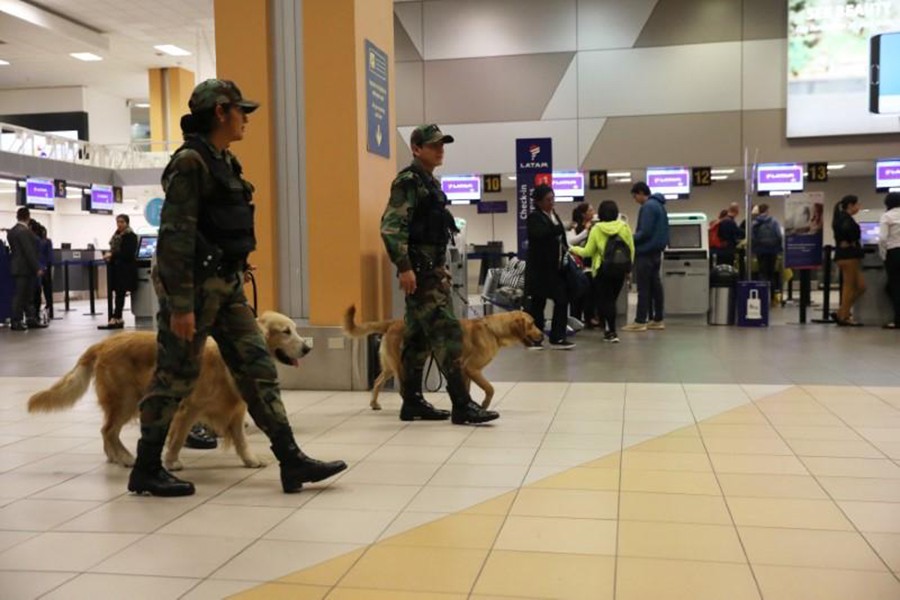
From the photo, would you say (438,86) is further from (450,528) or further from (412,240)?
(450,528)

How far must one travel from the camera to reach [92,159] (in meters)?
22.8

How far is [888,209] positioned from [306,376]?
798 cm

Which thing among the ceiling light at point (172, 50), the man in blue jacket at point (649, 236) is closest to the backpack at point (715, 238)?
the man in blue jacket at point (649, 236)

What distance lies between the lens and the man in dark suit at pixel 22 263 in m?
11.6

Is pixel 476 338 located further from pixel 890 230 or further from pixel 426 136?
pixel 890 230

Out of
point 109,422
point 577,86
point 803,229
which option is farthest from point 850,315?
point 109,422

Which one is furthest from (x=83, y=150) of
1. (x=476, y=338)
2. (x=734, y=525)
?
(x=734, y=525)

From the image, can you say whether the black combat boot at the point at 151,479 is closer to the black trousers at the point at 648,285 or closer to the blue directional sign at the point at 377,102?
the blue directional sign at the point at 377,102

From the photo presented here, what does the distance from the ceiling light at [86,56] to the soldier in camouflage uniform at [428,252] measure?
18711 mm

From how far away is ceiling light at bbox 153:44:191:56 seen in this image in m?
20.6

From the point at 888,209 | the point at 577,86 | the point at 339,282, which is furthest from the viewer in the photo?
the point at 577,86

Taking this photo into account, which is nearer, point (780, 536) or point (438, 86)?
point (780, 536)

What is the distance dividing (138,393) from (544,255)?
16.3ft

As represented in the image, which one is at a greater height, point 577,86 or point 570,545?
point 577,86
